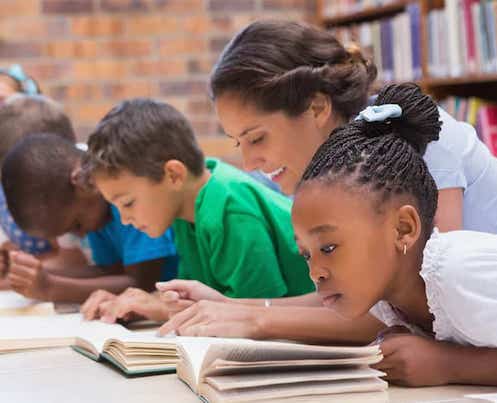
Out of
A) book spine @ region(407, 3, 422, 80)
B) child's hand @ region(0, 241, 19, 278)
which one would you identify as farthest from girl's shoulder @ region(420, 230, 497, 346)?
book spine @ region(407, 3, 422, 80)

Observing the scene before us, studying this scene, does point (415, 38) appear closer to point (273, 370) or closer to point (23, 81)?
point (23, 81)

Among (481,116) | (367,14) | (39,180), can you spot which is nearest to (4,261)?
(39,180)

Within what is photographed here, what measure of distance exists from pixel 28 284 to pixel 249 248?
539 mm

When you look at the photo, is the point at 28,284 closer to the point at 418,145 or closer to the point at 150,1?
the point at 418,145

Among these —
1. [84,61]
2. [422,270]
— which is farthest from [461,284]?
[84,61]

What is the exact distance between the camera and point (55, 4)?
11.7ft

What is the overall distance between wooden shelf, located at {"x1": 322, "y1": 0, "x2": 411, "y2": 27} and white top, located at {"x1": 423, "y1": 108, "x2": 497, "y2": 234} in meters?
2.25

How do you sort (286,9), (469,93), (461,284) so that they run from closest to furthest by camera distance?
(461,284)
(469,93)
(286,9)

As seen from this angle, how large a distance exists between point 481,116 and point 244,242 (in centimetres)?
176

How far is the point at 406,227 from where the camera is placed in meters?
1.09

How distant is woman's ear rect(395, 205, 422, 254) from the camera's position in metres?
1.08

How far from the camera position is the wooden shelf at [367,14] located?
3617 millimetres

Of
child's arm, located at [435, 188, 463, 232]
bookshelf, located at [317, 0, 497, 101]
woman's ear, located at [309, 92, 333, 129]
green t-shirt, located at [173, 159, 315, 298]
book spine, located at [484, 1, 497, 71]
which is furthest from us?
bookshelf, located at [317, 0, 497, 101]

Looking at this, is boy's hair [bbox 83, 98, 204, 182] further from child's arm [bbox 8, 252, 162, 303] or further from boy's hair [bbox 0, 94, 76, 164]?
boy's hair [bbox 0, 94, 76, 164]
